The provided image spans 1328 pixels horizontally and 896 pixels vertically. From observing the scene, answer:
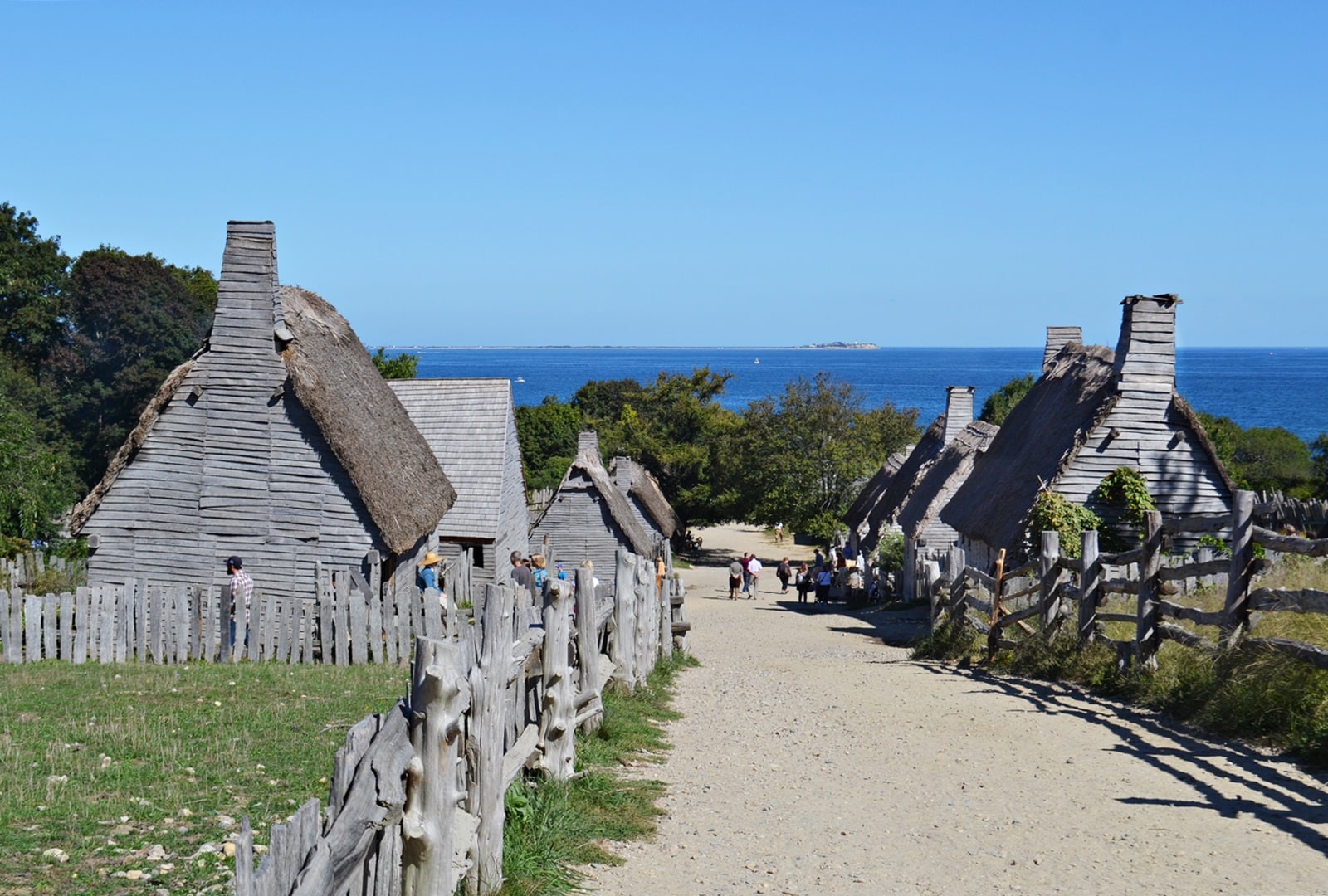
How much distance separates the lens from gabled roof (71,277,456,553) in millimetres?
20312

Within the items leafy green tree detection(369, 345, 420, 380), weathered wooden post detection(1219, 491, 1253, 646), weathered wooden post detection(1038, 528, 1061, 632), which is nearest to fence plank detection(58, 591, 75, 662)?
weathered wooden post detection(1038, 528, 1061, 632)

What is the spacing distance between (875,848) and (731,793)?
1686 mm

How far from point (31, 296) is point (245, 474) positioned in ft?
153

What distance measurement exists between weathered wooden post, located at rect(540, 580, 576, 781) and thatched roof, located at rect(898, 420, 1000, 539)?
2682cm

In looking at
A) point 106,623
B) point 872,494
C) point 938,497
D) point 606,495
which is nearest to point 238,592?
point 106,623

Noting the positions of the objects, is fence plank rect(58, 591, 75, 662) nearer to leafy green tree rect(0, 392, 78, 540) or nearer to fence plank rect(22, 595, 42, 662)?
fence plank rect(22, 595, 42, 662)

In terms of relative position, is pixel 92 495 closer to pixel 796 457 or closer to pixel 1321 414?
pixel 796 457

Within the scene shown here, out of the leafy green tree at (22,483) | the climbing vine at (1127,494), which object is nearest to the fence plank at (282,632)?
the leafy green tree at (22,483)

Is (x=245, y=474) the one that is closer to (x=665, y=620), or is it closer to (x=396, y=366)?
(x=665, y=620)

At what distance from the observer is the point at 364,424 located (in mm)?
22141

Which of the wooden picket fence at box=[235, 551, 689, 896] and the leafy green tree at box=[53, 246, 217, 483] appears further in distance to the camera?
the leafy green tree at box=[53, 246, 217, 483]

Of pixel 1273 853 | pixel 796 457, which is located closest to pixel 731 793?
pixel 1273 853

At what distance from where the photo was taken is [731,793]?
9375 millimetres

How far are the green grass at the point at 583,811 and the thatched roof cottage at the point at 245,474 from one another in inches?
400
